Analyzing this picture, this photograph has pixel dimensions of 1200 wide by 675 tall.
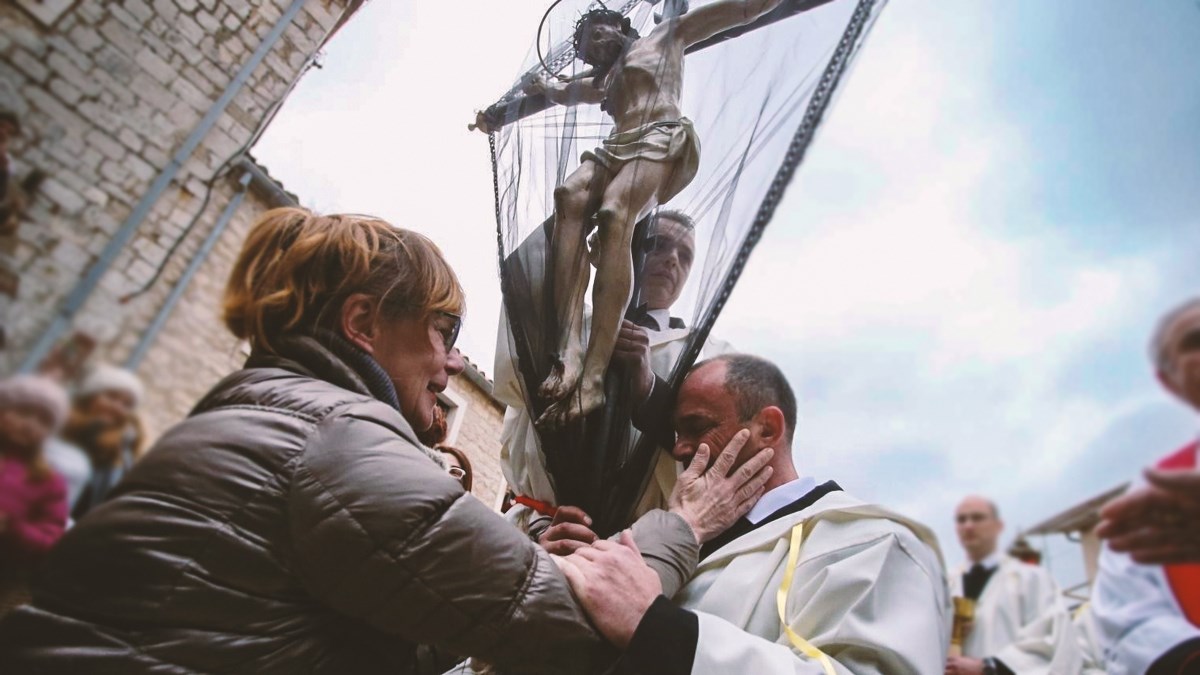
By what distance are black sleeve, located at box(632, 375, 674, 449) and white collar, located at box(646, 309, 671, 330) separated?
0.13m

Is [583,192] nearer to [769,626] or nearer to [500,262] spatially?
[500,262]

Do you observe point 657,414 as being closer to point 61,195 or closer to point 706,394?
point 706,394

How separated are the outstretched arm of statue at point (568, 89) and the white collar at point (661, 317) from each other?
539 mm

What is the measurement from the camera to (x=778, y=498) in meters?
1.42

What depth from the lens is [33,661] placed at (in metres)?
0.67

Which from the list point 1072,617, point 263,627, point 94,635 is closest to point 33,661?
point 94,635

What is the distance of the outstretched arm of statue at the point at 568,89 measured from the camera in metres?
1.50

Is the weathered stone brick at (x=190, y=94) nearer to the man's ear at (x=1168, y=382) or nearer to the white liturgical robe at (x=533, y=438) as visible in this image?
the white liturgical robe at (x=533, y=438)

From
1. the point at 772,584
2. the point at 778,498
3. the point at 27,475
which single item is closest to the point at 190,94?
the point at 27,475

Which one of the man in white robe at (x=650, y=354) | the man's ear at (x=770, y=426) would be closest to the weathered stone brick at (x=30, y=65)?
the man in white robe at (x=650, y=354)

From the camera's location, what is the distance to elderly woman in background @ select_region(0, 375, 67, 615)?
0.47 metres

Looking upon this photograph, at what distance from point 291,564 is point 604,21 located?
4.43ft

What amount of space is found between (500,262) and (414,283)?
1.34ft

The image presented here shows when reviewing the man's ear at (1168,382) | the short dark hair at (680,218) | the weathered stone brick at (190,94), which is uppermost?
the short dark hair at (680,218)
